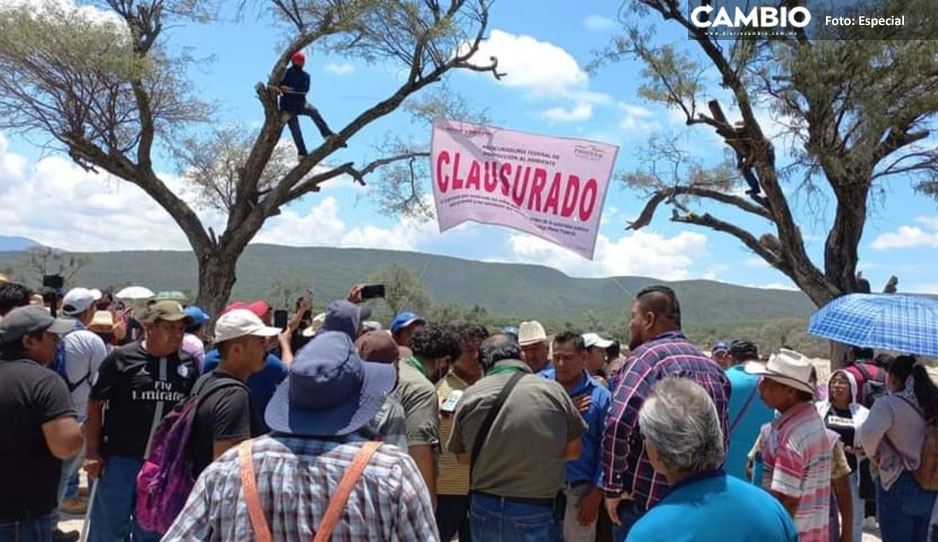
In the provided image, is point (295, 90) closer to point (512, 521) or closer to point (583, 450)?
point (583, 450)

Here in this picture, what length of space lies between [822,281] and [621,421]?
14332 mm

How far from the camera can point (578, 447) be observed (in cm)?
424

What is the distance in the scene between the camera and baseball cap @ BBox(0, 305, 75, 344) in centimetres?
361

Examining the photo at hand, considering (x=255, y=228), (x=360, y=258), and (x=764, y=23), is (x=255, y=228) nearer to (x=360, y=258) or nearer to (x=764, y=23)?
(x=764, y=23)

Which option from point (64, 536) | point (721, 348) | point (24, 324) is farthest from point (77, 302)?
point (721, 348)

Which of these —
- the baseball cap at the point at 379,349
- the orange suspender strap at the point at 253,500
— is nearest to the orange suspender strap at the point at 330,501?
the orange suspender strap at the point at 253,500

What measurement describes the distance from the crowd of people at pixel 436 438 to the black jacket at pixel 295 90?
898 cm

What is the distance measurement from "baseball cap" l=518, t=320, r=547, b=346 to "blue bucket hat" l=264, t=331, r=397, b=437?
135 inches

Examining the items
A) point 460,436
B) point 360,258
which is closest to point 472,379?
point 460,436

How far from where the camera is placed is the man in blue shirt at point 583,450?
4.81 m

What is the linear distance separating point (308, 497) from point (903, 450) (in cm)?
420

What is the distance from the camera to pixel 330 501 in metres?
2.02

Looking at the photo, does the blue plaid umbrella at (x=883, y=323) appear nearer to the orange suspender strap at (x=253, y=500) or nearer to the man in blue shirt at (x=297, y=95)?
the orange suspender strap at (x=253, y=500)

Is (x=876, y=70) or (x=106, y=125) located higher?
(x=876, y=70)
